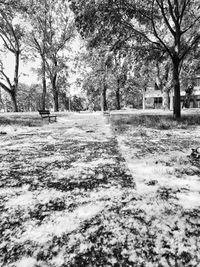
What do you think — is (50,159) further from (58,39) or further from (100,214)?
(58,39)

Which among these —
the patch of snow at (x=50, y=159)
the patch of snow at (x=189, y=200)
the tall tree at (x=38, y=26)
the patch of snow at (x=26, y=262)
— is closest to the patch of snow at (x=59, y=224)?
the patch of snow at (x=26, y=262)

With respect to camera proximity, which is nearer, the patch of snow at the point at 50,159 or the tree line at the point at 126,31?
the patch of snow at the point at 50,159

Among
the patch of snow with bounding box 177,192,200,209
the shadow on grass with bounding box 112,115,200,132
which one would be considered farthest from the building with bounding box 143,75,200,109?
the patch of snow with bounding box 177,192,200,209

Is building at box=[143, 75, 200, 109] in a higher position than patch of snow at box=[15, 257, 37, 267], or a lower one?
higher

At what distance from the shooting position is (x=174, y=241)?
46.1 inches

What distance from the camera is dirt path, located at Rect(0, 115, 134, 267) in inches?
42.5

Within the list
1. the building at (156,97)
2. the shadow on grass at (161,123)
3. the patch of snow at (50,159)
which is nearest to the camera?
the patch of snow at (50,159)

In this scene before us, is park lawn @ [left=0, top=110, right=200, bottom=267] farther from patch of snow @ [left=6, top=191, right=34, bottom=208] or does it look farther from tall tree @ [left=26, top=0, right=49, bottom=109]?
tall tree @ [left=26, top=0, right=49, bottom=109]

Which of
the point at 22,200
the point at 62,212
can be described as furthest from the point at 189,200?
the point at 22,200

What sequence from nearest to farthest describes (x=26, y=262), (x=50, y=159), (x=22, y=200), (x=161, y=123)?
1. (x=26, y=262)
2. (x=22, y=200)
3. (x=50, y=159)
4. (x=161, y=123)

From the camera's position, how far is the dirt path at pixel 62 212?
1080 mm

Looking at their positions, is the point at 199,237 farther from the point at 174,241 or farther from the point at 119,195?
the point at 119,195

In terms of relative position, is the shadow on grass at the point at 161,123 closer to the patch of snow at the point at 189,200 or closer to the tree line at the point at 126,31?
the tree line at the point at 126,31

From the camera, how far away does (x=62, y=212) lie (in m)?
1.53
